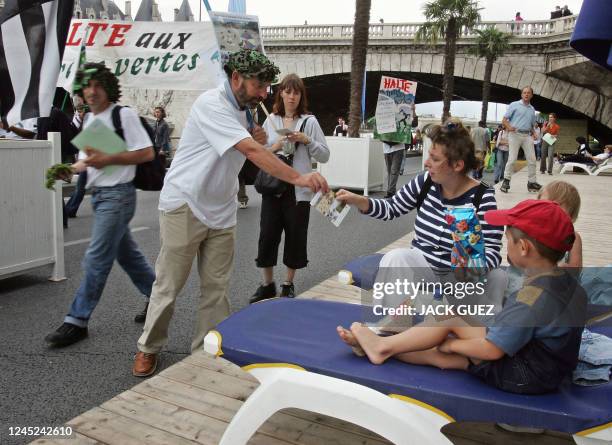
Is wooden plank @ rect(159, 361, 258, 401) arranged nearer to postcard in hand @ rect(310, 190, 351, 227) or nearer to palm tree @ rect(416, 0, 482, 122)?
postcard in hand @ rect(310, 190, 351, 227)

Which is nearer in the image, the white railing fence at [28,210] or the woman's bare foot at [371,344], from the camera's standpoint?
the woman's bare foot at [371,344]

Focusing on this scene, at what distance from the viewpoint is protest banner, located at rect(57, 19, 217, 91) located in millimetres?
5875

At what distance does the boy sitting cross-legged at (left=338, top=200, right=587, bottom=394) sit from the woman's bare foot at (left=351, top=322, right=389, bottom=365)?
32 cm

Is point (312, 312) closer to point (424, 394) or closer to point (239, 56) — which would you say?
point (424, 394)

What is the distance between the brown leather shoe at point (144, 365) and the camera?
11.5 feet

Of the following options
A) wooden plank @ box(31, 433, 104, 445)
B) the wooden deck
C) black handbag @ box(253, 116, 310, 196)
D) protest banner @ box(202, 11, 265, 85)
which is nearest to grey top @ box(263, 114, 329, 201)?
black handbag @ box(253, 116, 310, 196)

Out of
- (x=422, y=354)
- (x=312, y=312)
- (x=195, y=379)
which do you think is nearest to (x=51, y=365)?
(x=195, y=379)

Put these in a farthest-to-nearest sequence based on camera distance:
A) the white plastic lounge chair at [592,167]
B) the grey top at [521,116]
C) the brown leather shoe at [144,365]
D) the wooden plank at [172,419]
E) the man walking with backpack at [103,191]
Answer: the white plastic lounge chair at [592,167]
the grey top at [521,116]
the man walking with backpack at [103,191]
the brown leather shoe at [144,365]
the wooden plank at [172,419]

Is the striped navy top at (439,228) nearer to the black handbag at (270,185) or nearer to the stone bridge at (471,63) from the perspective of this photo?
the black handbag at (270,185)

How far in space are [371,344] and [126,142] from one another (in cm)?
224

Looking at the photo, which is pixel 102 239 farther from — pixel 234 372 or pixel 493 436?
pixel 493 436

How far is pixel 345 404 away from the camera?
2.29m

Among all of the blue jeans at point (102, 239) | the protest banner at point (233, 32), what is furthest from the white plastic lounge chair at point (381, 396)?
Answer: the protest banner at point (233, 32)

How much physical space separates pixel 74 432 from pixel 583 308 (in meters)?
2.24
